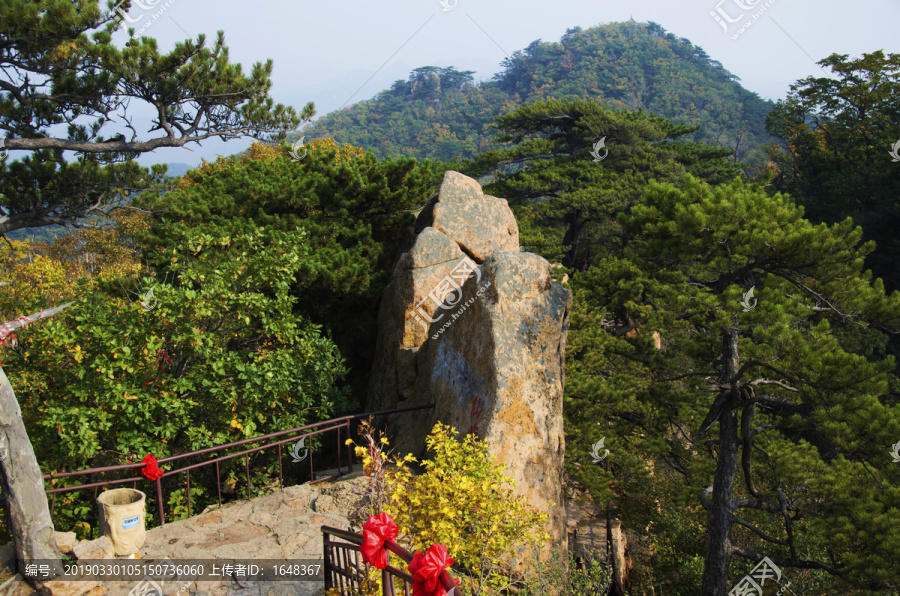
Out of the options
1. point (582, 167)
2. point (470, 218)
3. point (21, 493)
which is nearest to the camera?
point (21, 493)

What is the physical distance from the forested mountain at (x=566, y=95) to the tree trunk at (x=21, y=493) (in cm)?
4798

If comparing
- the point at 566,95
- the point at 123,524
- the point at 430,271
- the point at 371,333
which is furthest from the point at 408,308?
the point at 566,95

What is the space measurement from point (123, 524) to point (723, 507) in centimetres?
727

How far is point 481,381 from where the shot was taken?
7438mm

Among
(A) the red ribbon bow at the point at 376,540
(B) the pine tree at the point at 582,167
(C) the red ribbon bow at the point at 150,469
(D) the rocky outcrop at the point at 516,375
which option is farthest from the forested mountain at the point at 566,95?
(A) the red ribbon bow at the point at 376,540

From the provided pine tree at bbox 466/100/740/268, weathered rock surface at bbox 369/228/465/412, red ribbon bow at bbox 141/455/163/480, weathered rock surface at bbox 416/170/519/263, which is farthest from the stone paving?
pine tree at bbox 466/100/740/268

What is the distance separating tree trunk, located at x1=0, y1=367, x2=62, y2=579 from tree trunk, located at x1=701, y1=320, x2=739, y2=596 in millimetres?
7681

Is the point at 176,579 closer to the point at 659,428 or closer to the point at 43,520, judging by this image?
the point at 43,520

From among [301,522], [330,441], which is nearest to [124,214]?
[330,441]

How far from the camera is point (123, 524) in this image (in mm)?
5520

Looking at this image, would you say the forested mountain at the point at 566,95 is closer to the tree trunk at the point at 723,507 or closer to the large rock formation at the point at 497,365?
the large rock formation at the point at 497,365

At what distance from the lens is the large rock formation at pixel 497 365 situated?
23.3 ft

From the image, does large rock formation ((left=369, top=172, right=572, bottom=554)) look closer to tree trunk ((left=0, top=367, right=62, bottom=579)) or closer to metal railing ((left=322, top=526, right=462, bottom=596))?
metal railing ((left=322, top=526, right=462, bottom=596))

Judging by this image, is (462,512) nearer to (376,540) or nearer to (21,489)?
(376,540)
